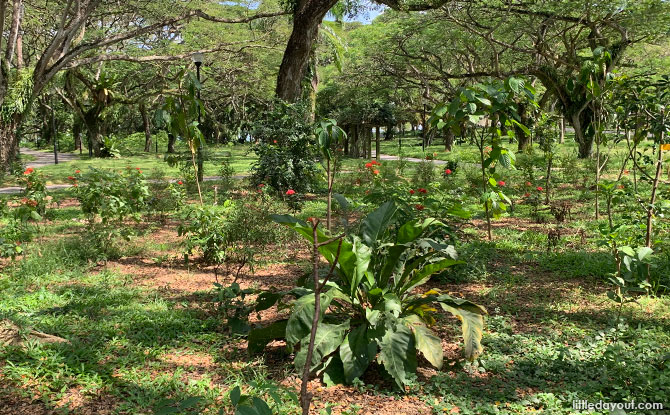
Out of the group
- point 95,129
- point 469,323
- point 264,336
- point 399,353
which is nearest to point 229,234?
point 264,336

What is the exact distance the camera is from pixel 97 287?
4.57 metres

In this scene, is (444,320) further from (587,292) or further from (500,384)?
(587,292)

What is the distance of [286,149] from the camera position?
9.77 metres

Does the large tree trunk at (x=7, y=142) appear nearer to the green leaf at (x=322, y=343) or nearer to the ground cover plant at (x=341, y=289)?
the ground cover plant at (x=341, y=289)

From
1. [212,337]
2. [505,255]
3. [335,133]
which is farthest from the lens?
[505,255]

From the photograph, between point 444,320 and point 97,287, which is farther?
point 97,287

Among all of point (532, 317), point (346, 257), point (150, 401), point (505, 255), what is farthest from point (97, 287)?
point (505, 255)

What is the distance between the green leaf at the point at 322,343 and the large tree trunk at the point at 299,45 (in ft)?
28.3

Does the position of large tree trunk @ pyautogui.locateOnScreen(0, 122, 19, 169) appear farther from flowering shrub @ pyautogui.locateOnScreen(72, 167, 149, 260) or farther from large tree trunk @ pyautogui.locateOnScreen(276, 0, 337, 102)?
large tree trunk @ pyautogui.locateOnScreen(276, 0, 337, 102)

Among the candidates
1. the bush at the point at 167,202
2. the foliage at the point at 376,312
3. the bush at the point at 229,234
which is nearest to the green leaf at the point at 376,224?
the foliage at the point at 376,312

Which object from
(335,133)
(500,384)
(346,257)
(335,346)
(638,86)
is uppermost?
(638,86)

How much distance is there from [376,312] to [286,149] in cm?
724

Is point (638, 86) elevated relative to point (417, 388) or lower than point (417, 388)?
elevated

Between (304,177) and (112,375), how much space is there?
7.28 metres
